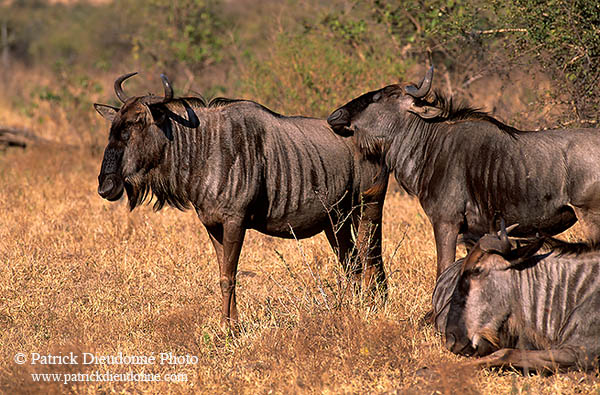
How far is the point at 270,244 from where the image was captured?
291 inches

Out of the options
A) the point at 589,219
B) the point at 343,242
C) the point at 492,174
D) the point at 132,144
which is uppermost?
the point at 132,144

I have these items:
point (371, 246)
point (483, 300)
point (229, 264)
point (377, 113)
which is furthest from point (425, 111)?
point (229, 264)

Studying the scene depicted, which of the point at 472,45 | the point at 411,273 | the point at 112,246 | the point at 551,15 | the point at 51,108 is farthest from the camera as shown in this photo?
the point at 51,108

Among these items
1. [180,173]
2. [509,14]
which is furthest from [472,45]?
[180,173]

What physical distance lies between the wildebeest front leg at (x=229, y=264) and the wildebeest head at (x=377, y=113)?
1.11 metres

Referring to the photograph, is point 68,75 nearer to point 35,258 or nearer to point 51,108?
point 51,108

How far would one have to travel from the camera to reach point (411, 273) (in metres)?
6.09

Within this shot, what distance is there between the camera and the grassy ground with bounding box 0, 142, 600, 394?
4059mm

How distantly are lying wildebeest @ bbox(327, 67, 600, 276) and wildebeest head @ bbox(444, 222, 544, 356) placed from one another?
2.11 ft

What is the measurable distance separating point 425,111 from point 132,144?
203 cm

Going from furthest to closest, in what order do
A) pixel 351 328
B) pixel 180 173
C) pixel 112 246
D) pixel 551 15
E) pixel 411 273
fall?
pixel 112 246
pixel 551 15
pixel 411 273
pixel 180 173
pixel 351 328

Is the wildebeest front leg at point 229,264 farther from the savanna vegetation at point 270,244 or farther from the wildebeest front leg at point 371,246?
the wildebeest front leg at point 371,246

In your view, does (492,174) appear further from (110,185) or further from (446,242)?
(110,185)

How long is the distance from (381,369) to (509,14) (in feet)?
13.5
